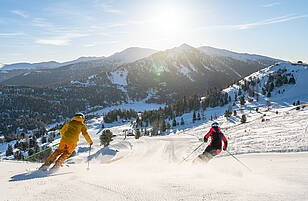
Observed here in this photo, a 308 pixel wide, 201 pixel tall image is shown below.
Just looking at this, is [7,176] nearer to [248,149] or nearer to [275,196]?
[275,196]

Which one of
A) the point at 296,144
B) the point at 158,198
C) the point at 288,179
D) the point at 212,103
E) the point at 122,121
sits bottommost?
the point at 122,121

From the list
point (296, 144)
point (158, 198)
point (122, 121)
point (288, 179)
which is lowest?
point (122, 121)

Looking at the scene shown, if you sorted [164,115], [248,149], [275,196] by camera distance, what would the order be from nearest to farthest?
[275,196], [248,149], [164,115]

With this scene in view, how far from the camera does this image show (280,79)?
274 ft

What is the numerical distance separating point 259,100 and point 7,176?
272ft

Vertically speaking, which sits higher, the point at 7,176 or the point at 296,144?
the point at 7,176

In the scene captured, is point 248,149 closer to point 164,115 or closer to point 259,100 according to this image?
point 259,100

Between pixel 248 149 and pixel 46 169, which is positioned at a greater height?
pixel 46 169

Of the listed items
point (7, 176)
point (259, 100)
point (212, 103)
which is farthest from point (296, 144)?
point (212, 103)

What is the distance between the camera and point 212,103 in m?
86.5

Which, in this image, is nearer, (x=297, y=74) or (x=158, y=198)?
(x=158, y=198)

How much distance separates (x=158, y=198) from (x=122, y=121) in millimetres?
107659

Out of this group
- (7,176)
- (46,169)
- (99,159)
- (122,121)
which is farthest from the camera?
(122,121)

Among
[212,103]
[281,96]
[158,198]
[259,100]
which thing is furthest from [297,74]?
[158,198]
